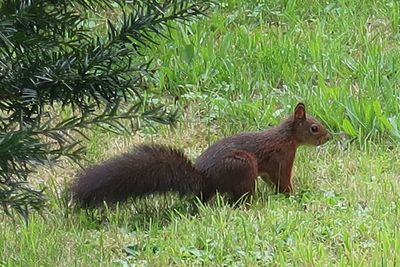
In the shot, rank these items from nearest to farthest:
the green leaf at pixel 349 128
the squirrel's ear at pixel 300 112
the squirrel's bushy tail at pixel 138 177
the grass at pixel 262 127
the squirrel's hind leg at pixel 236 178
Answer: the grass at pixel 262 127, the squirrel's bushy tail at pixel 138 177, the squirrel's hind leg at pixel 236 178, the squirrel's ear at pixel 300 112, the green leaf at pixel 349 128

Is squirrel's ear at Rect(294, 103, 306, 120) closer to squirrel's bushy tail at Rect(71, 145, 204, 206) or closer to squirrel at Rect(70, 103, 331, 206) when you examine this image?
squirrel at Rect(70, 103, 331, 206)

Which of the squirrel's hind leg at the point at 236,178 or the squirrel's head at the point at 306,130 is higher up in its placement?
the squirrel's head at the point at 306,130

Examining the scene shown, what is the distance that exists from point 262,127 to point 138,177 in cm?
125

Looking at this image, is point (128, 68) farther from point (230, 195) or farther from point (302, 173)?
point (302, 173)

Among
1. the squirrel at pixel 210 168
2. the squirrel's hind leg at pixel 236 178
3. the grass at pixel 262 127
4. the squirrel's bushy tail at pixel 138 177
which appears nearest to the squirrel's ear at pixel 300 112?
the squirrel at pixel 210 168

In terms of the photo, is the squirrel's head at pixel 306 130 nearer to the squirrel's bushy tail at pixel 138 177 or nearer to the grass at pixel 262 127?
the grass at pixel 262 127

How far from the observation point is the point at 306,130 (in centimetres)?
456

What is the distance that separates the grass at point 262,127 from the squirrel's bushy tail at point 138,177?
0.11 meters

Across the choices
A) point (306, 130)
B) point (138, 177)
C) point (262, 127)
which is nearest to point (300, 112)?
point (306, 130)

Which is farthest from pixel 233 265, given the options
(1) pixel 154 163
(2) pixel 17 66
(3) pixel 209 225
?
(2) pixel 17 66

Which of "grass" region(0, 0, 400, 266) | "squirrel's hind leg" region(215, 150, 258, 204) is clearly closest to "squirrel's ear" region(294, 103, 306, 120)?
"grass" region(0, 0, 400, 266)

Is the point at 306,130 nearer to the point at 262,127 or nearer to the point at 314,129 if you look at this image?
the point at 314,129

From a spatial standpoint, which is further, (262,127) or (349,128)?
(262,127)

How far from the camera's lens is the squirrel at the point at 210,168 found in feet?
13.3
